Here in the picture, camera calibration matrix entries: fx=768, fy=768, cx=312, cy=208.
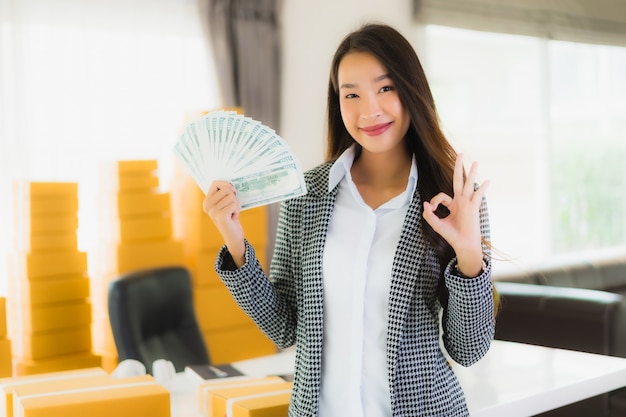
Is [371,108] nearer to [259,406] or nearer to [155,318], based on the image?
[259,406]

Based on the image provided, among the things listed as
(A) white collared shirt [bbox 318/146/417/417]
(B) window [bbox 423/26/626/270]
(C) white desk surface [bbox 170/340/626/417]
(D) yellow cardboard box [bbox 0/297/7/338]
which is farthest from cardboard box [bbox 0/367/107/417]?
(B) window [bbox 423/26/626/270]

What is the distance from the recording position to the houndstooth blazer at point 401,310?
1.34 metres

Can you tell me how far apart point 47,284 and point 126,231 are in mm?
451

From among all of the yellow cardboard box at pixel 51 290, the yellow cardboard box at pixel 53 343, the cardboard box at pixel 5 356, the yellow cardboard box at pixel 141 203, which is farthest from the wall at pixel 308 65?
the cardboard box at pixel 5 356

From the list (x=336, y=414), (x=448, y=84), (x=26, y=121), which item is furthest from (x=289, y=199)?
(x=448, y=84)

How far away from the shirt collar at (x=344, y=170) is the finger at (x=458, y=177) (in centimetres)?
8

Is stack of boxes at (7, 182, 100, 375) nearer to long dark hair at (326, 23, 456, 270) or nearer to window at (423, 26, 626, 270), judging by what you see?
long dark hair at (326, 23, 456, 270)

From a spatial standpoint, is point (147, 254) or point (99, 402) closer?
point (99, 402)

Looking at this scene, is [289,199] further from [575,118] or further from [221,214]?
[575,118]

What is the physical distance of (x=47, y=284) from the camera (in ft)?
12.1

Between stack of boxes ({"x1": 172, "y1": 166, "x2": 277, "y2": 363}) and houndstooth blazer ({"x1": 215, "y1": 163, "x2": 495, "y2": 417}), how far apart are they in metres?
2.55

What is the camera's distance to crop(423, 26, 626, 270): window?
6062mm

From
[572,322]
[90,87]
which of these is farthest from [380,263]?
[90,87]

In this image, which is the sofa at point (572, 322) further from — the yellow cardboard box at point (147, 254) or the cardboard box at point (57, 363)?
the cardboard box at point (57, 363)
